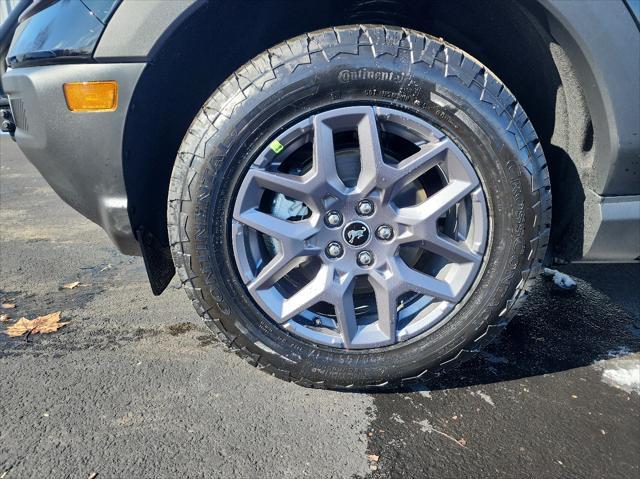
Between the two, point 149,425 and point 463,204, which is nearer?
point 149,425

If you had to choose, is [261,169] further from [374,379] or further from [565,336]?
[565,336]

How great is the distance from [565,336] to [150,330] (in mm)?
2107

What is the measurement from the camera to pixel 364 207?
5.66ft

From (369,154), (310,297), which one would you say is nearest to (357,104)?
(369,154)

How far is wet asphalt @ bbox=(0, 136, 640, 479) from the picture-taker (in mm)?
1549

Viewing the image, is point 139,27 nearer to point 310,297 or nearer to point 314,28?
point 314,28

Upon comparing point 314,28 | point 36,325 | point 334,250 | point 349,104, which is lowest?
point 36,325

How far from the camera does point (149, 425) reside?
170 centimetres

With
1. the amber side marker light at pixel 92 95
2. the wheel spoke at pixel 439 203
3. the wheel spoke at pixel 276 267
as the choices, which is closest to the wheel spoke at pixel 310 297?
the wheel spoke at pixel 276 267

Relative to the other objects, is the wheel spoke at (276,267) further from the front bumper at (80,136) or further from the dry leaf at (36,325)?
the dry leaf at (36,325)

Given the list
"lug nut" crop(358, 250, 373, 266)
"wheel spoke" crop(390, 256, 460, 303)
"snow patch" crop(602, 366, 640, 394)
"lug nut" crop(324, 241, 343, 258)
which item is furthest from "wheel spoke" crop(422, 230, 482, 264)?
"snow patch" crop(602, 366, 640, 394)

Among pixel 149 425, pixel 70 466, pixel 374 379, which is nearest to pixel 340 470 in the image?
pixel 374 379

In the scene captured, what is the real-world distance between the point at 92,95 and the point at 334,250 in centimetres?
103

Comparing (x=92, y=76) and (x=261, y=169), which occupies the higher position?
(x=92, y=76)
